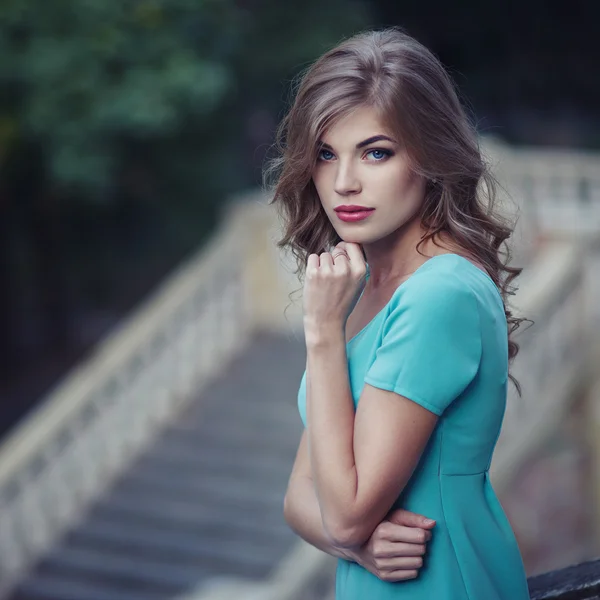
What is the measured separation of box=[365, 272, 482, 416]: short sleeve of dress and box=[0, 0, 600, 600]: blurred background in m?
4.83

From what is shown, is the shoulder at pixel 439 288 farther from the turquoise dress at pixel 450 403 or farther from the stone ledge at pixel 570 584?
the stone ledge at pixel 570 584

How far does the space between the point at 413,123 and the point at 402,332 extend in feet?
1.13

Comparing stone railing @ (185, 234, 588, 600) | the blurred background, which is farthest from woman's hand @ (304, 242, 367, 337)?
stone railing @ (185, 234, 588, 600)

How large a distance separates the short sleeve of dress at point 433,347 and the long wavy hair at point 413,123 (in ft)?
0.59

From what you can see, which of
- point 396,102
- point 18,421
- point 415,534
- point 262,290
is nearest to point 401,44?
point 396,102

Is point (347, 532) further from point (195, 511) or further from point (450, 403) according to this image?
point (195, 511)

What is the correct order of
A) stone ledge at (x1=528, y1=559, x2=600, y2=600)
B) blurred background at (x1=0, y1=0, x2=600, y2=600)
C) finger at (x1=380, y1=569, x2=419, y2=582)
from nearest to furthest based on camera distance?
finger at (x1=380, y1=569, x2=419, y2=582), stone ledge at (x1=528, y1=559, x2=600, y2=600), blurred background at (x1=0, y1=0, x2=600, y2=600)

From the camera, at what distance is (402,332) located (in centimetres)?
149

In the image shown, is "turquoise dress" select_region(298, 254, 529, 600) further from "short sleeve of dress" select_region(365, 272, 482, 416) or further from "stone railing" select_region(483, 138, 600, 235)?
"stone railing" select_region(483, 138, 600, 235)

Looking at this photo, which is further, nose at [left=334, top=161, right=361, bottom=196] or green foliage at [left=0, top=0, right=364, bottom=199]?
green foliage at [left=0, top=0, right=364, bottom=199]

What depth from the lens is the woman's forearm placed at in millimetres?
1729

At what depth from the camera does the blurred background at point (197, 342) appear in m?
7.79

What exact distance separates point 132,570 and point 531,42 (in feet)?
28.4

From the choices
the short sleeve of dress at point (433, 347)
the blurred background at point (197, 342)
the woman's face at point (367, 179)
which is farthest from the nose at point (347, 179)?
the blurred background at point (197, 342)
